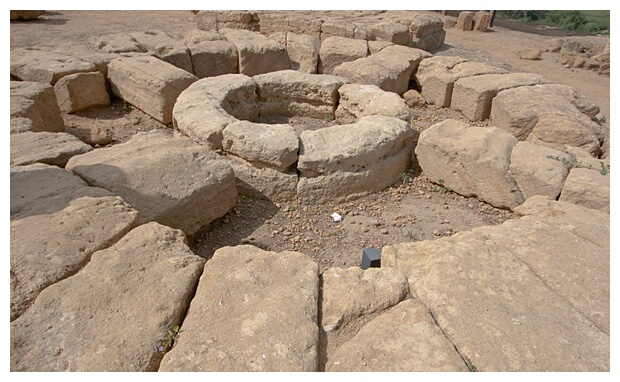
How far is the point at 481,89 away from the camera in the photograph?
247 inches

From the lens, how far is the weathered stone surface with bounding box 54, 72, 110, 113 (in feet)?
18.8

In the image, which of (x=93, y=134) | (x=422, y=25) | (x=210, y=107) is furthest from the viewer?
(x=422, y=25)

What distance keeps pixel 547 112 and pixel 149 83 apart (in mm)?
5591

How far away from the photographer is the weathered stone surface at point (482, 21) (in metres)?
13.5

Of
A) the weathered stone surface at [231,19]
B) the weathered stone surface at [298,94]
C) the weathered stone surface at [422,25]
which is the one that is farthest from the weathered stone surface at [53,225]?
the weathered stone surface at [422,25]

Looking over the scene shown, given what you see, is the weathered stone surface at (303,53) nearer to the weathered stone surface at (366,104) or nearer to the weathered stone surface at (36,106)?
the weathered stone surface at (366,104)

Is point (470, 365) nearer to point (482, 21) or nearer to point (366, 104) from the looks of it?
point (366, 104)

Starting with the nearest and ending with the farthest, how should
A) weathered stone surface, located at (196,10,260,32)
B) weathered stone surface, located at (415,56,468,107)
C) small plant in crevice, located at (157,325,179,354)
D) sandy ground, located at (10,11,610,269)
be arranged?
small plant in crevice, located at (157,325,179,354) → sandy ground, located at (10,11,610,269) → weathered stone surface, located at (415,56,468,107) → weathered stone surface, located at (196,10,260,32)

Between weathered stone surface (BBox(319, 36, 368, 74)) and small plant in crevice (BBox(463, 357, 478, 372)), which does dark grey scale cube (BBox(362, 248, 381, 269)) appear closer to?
small plant in crevice (BBox(463, 357, 478, 372))

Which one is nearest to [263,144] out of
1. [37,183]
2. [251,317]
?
[37,183]

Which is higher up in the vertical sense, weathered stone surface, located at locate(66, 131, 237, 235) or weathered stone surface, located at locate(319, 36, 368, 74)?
weathered stone surface, located at locate(319, 36, 368, 74)

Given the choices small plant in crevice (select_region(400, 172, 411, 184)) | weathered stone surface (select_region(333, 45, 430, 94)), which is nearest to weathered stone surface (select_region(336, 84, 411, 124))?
small plant in crevice (select_region(400, 172, 411, 184))

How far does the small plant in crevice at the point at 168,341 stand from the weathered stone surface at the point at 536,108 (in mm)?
5207

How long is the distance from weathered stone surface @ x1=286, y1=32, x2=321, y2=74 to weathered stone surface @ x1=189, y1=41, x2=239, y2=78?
123 cm
